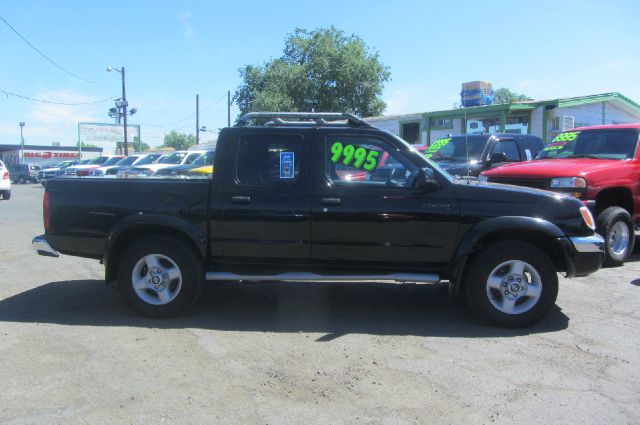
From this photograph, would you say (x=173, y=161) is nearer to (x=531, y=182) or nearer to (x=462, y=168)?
(x=462, y=168)

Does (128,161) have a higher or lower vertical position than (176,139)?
lower

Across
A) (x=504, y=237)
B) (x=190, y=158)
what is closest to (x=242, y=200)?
(x=504, y=237)

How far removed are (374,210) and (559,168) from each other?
13.1ft

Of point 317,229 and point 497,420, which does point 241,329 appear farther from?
point 497,420

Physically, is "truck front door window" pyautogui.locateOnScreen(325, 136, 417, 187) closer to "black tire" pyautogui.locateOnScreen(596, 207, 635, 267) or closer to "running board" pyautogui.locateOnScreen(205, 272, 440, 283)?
"running board" pyautogui.locateOnScreen(205, 272, 440, 283)

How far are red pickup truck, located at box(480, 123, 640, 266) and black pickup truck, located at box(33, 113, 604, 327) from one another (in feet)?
7.24

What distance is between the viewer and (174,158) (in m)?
21.4

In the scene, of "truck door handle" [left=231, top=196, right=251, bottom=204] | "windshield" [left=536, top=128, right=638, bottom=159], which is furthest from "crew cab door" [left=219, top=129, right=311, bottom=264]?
"windshield" [left=536, top=128, right=638, bottom=159]

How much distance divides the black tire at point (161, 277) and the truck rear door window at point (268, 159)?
928mm

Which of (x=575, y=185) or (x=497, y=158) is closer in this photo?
(x=575, y=185)

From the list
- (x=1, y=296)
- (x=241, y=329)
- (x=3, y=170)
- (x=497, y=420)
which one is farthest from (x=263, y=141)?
(x=3, y=170)

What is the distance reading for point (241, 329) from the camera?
4.99 m

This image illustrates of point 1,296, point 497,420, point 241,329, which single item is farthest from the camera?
point 1,296

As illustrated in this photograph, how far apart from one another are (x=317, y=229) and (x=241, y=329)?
1192 millimetres
